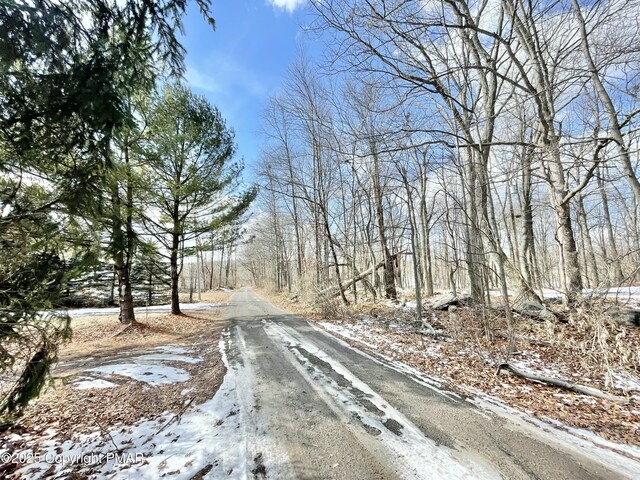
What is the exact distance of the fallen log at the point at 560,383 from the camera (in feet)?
11.0

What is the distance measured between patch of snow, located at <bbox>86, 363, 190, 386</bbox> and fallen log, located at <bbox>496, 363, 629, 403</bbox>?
5.18 meters

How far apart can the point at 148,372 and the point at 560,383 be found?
6.41m

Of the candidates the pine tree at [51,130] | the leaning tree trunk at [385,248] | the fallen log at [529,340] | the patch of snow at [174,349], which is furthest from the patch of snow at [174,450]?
the leaning tree trunk at [385,248]

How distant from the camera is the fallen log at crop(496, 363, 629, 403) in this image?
334 centimetres

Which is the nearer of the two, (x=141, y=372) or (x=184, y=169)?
(x=141, y=372)

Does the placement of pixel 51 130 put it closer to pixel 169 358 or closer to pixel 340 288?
pixel 169 358

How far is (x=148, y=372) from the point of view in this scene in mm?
4926

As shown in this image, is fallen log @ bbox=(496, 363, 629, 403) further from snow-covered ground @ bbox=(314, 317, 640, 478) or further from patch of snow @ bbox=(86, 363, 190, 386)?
patch of snow @ bbox=(86, 363, 190, 386)

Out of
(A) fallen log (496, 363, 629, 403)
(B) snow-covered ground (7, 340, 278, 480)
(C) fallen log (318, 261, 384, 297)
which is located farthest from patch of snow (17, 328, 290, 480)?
(C) fallen log (318, 261, 384, 297)

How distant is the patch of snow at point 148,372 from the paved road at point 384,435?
1.13 m

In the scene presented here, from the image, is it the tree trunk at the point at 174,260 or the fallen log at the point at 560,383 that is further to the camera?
the tree trunk at the point at 174,260

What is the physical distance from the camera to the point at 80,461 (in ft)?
8.51

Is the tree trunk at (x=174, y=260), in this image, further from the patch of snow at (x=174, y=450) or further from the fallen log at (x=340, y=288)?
the patch of snow at (x=174, y=450)

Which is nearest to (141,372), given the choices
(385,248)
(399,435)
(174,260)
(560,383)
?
(399,435)
